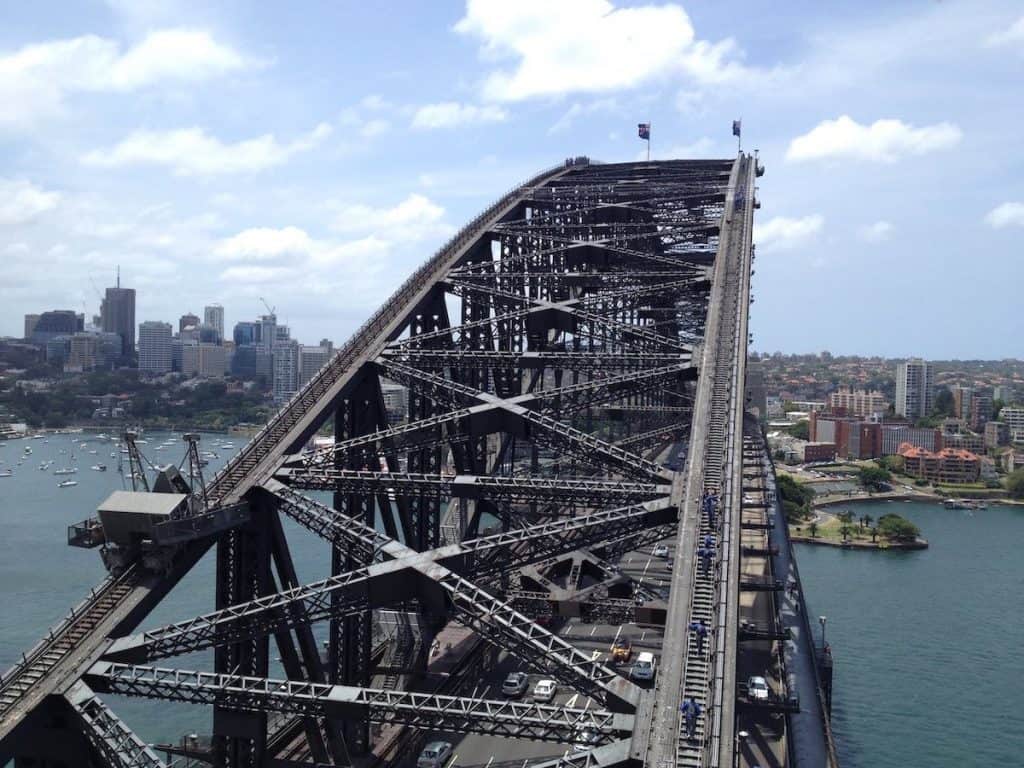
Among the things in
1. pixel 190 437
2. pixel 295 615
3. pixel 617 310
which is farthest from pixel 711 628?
pixel 617 310

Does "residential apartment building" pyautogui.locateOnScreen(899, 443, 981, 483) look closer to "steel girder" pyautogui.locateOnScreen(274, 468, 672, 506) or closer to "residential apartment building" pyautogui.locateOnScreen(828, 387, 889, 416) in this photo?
"residential apartment building" pyautogui.locateOnScreen(828, 387, 889, 416)

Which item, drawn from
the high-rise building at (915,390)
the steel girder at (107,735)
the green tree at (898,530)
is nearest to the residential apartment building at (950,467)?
the green tree at (898,530)

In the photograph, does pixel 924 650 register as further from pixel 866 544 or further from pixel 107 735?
pixel 107 735

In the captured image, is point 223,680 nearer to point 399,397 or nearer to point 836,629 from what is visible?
point 836,629

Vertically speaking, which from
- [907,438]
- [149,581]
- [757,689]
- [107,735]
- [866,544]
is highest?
[149,581]

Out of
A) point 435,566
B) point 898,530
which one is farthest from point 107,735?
point 898,530
